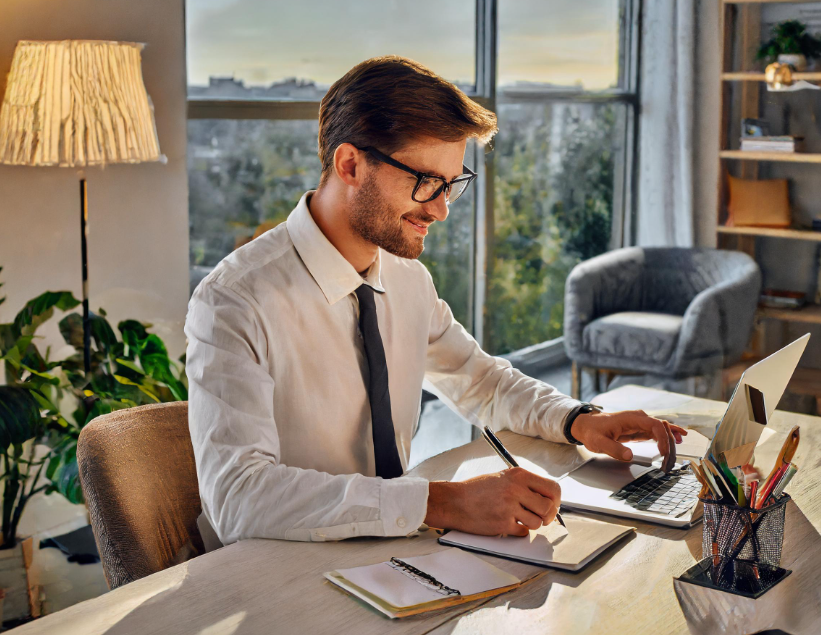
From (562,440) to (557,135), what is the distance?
3.19 m

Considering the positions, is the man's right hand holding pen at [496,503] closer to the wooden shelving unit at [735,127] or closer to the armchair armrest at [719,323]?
the armchair armrest at [719,323]

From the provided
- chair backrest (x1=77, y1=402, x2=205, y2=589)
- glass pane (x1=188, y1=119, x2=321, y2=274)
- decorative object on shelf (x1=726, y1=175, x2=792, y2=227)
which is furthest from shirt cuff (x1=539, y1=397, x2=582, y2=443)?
decorative object on shelf (x1=726, y1=175, x2=792, y2=227)

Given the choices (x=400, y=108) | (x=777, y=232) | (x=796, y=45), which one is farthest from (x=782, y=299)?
(x=400, y=108)

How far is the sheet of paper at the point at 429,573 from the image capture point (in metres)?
1.05

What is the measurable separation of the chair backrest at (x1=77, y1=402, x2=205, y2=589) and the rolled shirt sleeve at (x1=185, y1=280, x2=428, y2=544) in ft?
0.25

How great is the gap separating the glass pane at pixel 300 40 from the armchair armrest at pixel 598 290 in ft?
3.62

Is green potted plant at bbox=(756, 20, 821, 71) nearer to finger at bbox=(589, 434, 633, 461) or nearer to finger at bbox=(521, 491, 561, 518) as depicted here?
finger at bbox=(589, 434, 633, 461)

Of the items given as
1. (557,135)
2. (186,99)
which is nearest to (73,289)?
(186,99)

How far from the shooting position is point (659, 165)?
4914 mm

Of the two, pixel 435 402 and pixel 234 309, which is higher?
pixel 234 309

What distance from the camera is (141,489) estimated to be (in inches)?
54.4

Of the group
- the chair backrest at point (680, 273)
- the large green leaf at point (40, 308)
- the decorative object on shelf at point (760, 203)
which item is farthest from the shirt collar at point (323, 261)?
the decorative object on shelf at point (760, 203)

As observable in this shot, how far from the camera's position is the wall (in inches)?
91.7

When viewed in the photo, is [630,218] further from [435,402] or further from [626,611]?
[626,611]
